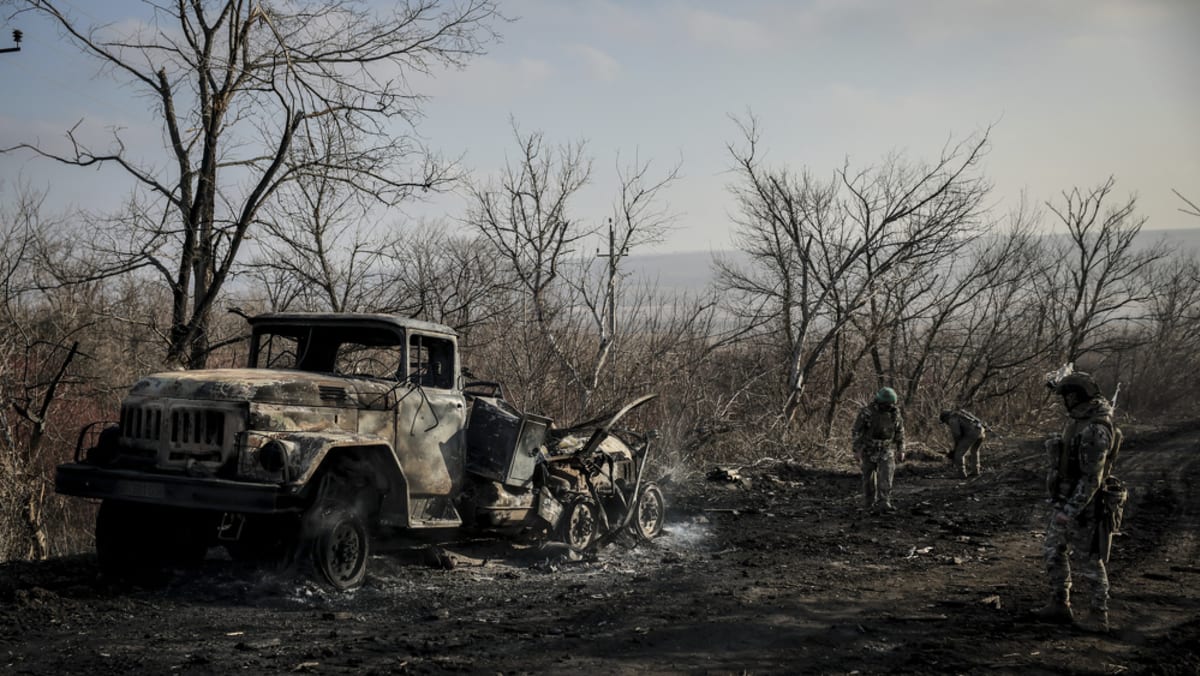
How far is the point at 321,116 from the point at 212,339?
424cm

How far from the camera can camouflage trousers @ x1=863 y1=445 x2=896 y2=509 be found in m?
13.5

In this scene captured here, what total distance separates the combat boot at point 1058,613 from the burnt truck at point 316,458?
4462mm

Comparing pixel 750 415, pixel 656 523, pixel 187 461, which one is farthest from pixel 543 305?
pixel 187 461

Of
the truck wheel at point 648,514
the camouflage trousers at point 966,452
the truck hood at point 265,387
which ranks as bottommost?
the truck wheel at point 648,514

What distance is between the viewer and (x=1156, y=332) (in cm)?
5159

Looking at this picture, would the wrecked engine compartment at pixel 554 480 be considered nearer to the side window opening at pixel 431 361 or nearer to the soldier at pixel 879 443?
the side window opening at pixel 431 361

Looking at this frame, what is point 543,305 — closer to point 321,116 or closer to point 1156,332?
point 321,116

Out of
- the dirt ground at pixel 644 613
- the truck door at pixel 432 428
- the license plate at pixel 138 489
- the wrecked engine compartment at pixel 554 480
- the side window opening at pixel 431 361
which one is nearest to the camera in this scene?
the dirt ground at pixel 644 613

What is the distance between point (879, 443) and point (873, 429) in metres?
0.22

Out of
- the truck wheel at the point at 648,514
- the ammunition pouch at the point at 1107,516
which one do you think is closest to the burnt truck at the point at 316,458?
the truck wheel at the point at 648,514

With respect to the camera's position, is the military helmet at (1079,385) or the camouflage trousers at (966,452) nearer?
the military helmet at (1079,385)

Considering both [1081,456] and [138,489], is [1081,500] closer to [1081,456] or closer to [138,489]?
[1081,456]

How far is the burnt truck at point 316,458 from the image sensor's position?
22.0 feet

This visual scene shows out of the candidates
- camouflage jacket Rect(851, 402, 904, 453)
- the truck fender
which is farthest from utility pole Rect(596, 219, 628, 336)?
the truck fender
